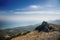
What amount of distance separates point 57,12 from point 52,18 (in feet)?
1.20

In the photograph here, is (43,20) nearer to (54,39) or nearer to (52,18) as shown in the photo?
(52,18)

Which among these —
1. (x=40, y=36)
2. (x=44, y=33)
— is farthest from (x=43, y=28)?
(x=40, y=36)

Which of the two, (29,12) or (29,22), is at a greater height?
(29,12)

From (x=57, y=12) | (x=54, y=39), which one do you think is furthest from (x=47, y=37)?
(x=57, y=12)

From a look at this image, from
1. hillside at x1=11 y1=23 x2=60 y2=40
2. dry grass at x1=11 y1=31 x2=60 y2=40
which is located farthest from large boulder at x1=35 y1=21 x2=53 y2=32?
dry grass at x1=11 y1=31 x2=60 y2=40

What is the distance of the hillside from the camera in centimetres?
594

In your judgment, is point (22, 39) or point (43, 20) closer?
point (22, 39)

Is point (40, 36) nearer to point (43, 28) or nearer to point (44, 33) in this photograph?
point (44, 33)

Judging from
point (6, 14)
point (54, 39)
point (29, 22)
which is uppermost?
point (6, 14)

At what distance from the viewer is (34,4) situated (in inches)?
243

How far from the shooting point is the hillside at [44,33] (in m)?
5.94

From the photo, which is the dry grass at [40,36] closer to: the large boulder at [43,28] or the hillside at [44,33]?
the hillside at [44,33]

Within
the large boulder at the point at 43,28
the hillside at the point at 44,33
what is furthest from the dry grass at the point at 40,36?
the large boulder at the point at 43,28

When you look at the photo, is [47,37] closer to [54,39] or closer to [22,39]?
[54,39]
